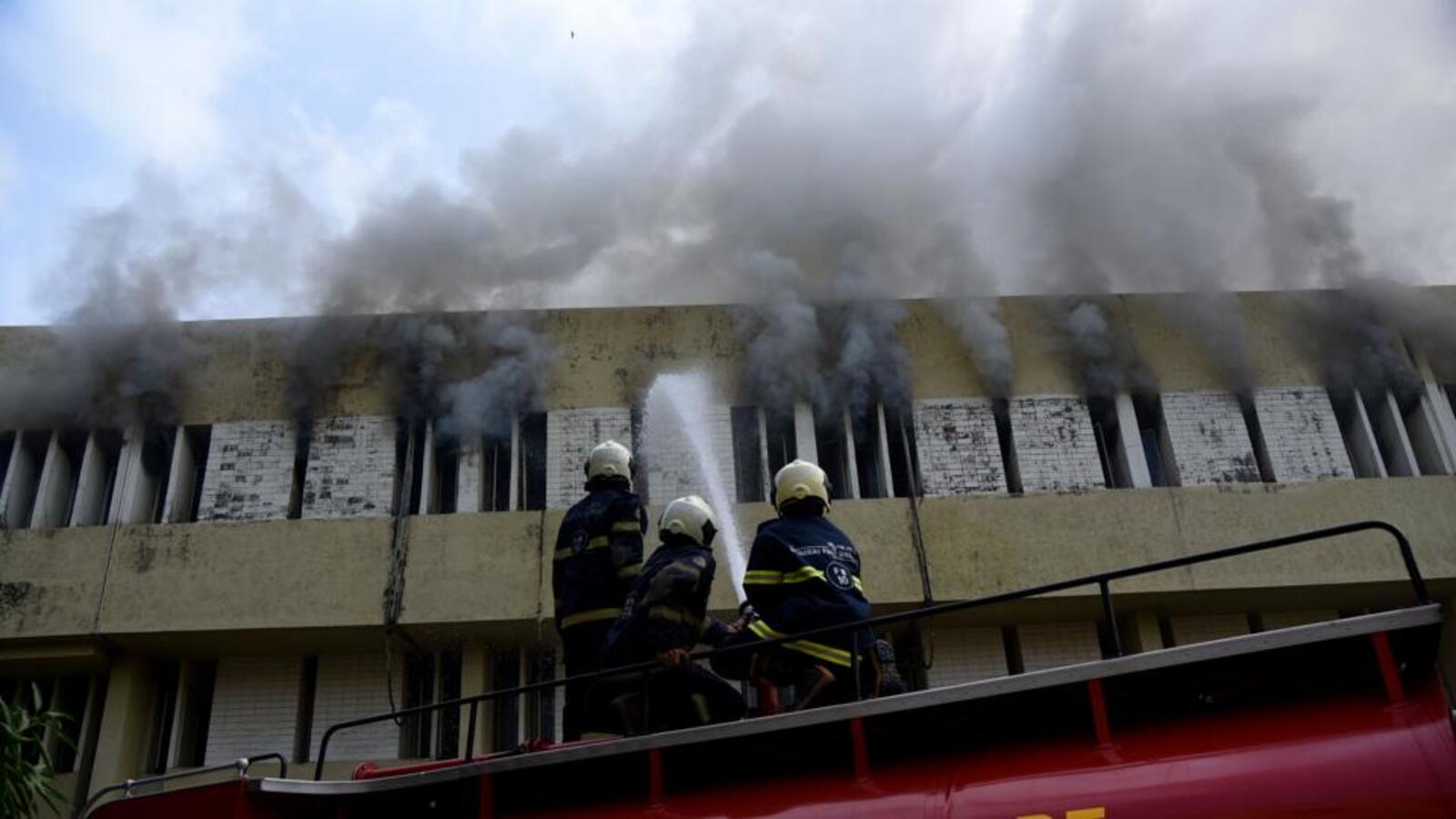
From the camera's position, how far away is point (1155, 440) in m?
15.3

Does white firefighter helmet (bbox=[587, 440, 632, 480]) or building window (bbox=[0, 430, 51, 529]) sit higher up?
building window (bbox=[0, 430, 51, 529])

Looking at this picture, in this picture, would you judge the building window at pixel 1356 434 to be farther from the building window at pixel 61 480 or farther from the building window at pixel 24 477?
the building window at pixel 24 477

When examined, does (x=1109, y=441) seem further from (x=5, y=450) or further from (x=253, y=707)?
(x=5, y=450)

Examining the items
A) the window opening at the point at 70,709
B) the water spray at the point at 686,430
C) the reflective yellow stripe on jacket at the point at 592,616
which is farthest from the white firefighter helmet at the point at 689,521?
the window opening at the point at 70,709

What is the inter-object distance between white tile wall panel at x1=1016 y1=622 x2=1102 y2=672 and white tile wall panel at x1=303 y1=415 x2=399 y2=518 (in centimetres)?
792

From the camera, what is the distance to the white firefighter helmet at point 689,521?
22.5 ft

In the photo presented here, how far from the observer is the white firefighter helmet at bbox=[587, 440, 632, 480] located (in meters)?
7.74

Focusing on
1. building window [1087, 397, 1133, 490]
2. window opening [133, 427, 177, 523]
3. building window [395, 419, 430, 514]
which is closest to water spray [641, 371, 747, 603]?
building window [395, 419, 430, 514]

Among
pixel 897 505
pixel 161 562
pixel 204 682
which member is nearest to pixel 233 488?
pixel 161 562

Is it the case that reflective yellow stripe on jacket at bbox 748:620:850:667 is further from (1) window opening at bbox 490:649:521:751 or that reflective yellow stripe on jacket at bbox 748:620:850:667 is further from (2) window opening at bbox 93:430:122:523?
(2) window opening at bbox 93:430:122:523

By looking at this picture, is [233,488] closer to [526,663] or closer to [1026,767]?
[526,663]

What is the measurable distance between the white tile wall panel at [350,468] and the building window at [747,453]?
428 cm

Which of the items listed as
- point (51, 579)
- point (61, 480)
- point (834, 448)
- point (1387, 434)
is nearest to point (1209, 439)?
point (1387, 434)

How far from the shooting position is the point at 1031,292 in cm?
1619
